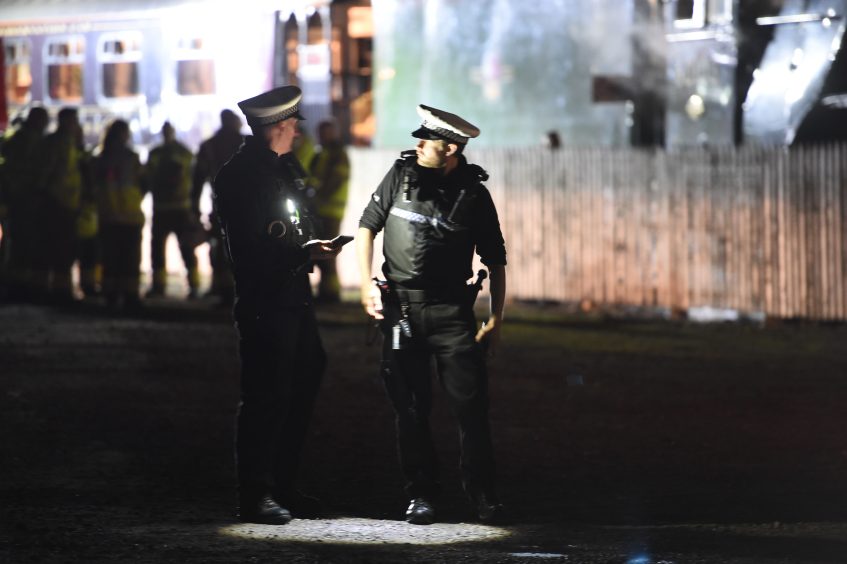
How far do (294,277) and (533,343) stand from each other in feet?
23.3

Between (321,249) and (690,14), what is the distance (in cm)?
1169

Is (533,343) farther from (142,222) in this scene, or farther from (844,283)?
(142,222)

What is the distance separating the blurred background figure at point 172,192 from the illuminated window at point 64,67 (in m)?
7.87

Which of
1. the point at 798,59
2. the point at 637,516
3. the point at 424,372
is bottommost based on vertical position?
the point at 637,516

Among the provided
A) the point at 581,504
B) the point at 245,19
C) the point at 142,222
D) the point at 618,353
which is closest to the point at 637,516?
the point at 581,504

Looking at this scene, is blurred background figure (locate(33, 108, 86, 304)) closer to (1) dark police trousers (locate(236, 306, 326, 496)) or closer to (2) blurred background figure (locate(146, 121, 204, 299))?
(2) blurred background figure (locate(146, 121, 204, 299))

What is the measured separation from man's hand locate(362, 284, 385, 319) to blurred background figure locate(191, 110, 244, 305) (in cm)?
861

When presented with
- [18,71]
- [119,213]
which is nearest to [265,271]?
[119,213]

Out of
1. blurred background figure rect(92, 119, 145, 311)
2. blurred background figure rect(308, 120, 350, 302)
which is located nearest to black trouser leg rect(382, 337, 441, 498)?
blurred background figure rect(308, 120, 350, 302)

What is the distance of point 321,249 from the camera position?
263 inches

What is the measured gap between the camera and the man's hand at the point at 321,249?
6668 millimetres

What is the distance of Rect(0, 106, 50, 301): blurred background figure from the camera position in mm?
16312

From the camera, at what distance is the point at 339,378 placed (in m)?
11.6

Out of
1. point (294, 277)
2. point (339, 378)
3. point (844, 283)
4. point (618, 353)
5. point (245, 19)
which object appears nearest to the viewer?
point (294, 277)
